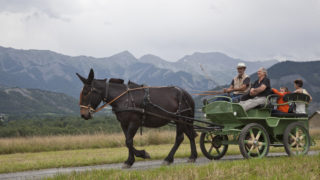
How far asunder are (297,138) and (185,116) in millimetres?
3199

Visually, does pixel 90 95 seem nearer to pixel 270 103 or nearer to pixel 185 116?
pixel 185 116

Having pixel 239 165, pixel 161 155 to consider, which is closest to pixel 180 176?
pixel 239 165

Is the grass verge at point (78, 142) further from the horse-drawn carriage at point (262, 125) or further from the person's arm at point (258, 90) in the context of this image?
the person's arm at point (258, 90)

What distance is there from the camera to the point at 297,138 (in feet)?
35.0

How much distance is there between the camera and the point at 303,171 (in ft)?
24.4

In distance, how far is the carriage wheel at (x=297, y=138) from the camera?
10383mm

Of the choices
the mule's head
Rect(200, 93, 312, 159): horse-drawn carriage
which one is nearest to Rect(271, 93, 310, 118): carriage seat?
Rect(200, 93, 312, 159): horse-drawn carriage

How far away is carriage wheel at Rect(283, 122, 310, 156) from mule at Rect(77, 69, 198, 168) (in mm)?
2597

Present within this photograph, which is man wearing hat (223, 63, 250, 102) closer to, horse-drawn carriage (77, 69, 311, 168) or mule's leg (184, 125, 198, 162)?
horse-drawn carriage (77, 69, 311, 168)

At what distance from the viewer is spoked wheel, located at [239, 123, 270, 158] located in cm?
974

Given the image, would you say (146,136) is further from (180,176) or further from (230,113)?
(180,176)

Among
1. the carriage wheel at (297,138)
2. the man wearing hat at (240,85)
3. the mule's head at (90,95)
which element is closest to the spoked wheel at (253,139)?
the carriage wheel at (297,138)

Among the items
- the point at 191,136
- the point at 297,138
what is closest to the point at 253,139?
the point at 297,138

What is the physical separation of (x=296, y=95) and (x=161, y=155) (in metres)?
4.82
